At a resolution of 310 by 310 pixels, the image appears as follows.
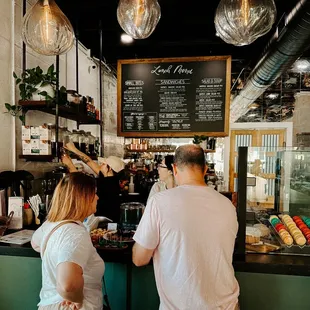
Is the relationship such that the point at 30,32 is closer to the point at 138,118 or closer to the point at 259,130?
the point at 138,118

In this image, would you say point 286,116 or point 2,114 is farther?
point 286,116

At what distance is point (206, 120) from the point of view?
416cm

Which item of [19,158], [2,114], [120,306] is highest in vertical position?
[2,114]

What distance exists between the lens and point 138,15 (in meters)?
2.01

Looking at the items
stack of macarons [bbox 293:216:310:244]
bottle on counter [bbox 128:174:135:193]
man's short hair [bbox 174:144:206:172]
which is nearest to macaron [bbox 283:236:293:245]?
stack of macarons [bbox 293:216:310:244]

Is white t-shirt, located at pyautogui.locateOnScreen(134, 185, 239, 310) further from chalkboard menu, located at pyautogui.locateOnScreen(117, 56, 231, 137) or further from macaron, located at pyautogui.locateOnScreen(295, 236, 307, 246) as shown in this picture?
chalkboard menu, located at pyautogui.locateOnScreen(117, 56, 231, 137)

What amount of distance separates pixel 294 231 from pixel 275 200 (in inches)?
33.7

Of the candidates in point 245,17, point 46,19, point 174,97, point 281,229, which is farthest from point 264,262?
point 174,97

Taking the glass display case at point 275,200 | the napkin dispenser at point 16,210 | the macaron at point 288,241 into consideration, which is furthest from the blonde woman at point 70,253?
the macaron at point 288,241

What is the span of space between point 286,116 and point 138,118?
3323mm

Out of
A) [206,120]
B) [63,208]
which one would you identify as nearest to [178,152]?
[63,208]

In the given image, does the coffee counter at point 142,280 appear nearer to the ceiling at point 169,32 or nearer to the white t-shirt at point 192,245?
the white t-shirt at point 192,245

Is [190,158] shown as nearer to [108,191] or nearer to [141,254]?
[141,254]

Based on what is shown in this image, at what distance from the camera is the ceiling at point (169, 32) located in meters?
3.31
